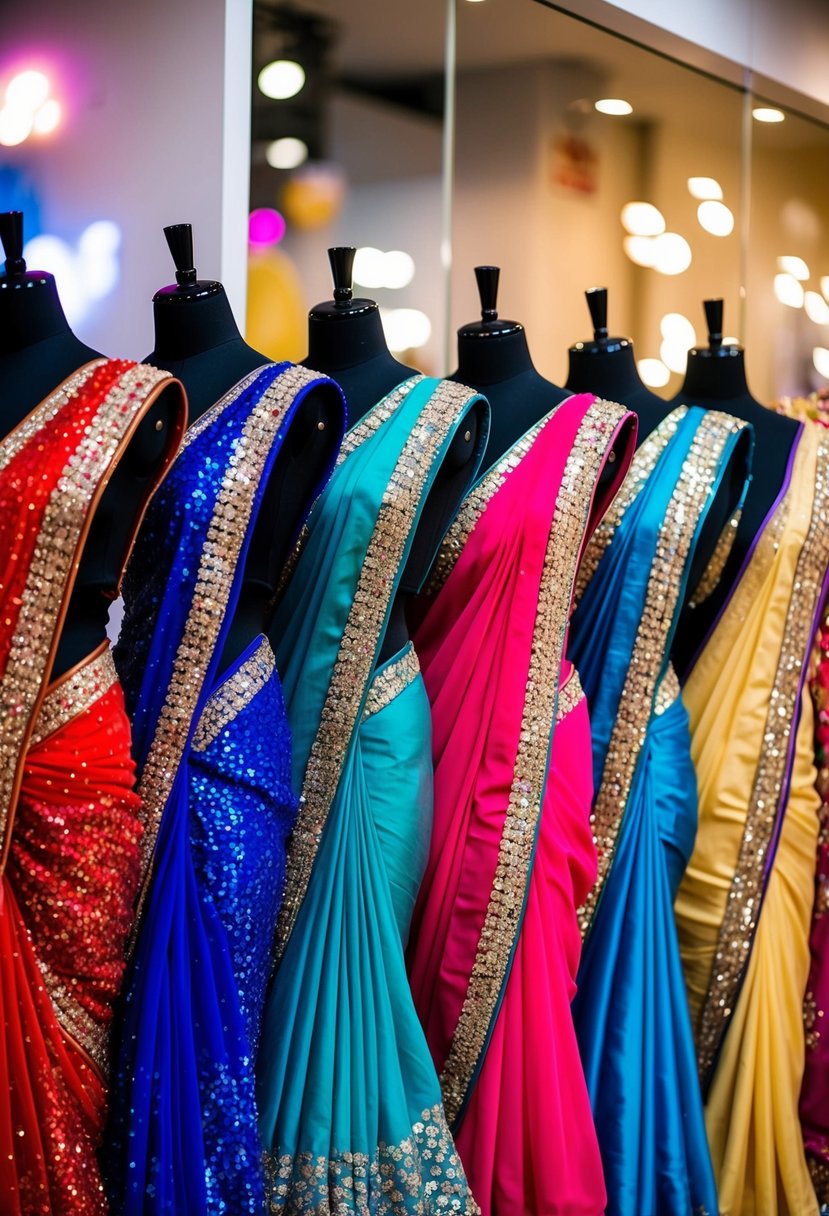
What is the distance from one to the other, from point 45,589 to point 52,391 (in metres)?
0.22

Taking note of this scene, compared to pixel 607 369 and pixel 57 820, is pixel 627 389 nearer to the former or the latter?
pixel 607 369

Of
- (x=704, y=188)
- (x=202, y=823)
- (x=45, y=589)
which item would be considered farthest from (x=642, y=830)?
(x=704, y=188)

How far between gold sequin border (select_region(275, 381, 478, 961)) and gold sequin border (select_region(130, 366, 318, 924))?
0.21m

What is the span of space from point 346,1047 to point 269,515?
593mm

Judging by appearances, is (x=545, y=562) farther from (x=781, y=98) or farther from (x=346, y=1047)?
(x=781, y=98)

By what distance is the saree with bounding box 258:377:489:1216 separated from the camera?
5.52 feet

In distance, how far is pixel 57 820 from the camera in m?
1.45

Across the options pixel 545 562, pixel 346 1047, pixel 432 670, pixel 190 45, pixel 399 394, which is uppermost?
pixel 190 45

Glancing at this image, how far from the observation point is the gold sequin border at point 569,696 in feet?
6.42

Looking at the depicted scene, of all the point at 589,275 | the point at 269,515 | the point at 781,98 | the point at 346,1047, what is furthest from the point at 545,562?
the point at 781,98

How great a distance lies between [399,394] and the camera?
1.90 metres

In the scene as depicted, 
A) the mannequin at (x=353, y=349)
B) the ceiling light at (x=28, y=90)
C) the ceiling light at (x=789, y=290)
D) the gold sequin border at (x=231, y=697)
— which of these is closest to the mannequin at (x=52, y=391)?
A: the gold sequin border at (x=231, y=697)

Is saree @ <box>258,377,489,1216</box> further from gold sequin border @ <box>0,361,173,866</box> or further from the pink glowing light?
the pink glowing light

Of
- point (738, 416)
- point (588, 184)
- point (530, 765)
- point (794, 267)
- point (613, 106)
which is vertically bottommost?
point (530, 765)
